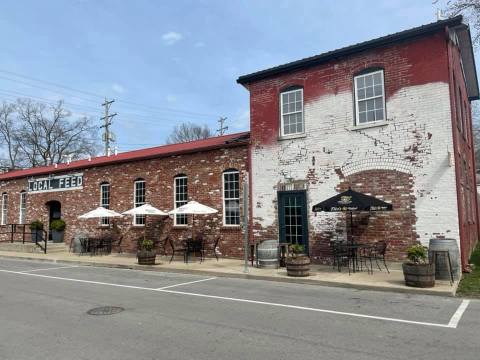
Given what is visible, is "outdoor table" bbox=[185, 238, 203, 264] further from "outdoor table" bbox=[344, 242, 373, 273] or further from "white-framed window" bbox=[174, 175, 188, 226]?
"outdoor table" bbox=[344, 242, 373, 273]

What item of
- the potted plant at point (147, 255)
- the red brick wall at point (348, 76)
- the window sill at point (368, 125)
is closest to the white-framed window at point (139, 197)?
the potted plant at point (147, 255)

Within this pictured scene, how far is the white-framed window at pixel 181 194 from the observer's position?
57.9ft

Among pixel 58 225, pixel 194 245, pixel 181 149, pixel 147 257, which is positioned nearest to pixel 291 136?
pixel 194 245

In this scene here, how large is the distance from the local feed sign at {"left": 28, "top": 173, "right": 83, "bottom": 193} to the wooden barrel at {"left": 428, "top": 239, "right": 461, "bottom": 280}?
1815cm

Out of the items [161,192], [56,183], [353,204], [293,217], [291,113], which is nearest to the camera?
[353,204]

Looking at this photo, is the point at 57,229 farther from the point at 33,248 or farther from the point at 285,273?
the point at 285,273

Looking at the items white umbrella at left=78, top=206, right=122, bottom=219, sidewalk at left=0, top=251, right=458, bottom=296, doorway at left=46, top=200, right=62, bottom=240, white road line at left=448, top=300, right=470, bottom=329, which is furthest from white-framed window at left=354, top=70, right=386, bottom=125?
doorway at left=46, top=200, right=62, bottom=240

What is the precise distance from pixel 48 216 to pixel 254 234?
1508 cm

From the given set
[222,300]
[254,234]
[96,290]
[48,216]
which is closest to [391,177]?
[254,234]

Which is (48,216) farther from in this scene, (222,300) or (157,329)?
(157,329)

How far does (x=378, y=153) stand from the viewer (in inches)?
499

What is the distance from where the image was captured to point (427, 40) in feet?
39.8

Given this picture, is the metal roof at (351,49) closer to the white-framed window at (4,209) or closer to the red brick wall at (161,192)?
the red brick wall at (161,192)

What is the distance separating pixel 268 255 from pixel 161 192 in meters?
7.04
